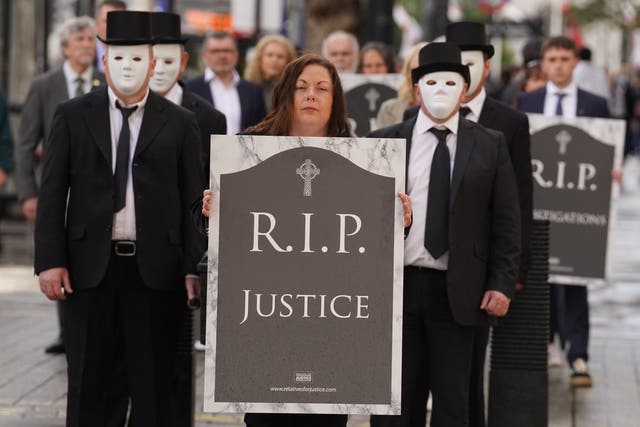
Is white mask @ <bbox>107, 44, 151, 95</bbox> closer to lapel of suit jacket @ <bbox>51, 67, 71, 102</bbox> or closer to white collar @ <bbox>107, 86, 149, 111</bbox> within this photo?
white collar @ <bbox>107, 86, 149, 111</bbox>

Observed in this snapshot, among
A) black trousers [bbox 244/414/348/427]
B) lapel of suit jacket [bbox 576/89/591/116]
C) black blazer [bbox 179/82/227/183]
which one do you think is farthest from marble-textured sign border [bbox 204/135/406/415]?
lapel of suit jacket [bbox 576/89/591/116]

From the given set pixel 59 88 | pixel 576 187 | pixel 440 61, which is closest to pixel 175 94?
pixel 59 88

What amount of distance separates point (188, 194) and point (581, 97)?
4365 millimetres

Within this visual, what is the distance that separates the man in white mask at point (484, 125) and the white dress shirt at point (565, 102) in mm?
2621

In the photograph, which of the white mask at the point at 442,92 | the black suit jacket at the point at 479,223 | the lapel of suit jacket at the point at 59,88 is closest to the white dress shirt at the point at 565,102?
the lapel of suit jacket at the point at 59,88

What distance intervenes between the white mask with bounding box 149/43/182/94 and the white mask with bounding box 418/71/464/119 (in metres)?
2.31

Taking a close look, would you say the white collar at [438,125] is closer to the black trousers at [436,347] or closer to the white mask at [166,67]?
the black trousers at [436,347]

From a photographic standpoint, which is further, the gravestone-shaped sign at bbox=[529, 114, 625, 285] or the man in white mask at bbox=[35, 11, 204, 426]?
the gravestone-shaped sign at bbox=[529, 114, 625, 285]

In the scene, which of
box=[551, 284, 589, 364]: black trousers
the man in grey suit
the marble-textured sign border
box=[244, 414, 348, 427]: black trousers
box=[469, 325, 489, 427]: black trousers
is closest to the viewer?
the marble-textured sign border

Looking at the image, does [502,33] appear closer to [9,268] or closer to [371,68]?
[9,268]

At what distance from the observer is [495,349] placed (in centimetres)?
800

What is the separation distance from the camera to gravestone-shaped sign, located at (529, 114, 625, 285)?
32.7 ft

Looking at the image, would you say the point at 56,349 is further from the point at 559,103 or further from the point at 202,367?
the point at 559,103

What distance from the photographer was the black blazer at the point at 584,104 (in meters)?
10.7
